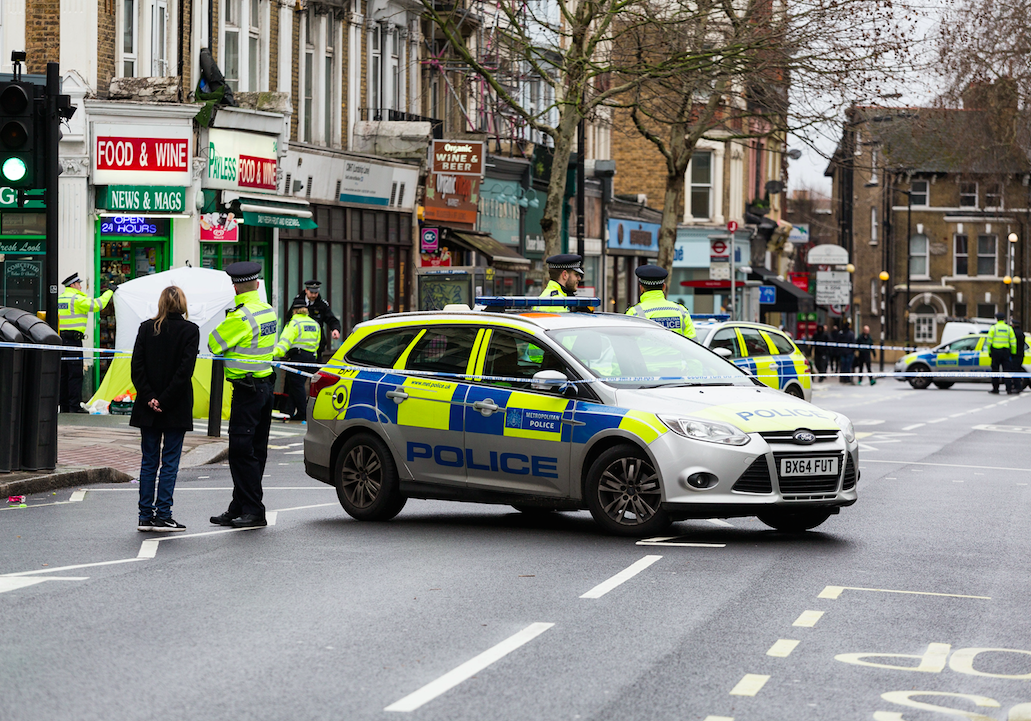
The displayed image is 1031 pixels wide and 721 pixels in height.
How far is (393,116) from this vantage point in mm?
33031

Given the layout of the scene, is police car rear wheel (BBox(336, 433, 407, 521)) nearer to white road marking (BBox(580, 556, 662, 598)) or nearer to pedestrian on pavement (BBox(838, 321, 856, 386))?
white road marking (BBox(580, 556, 662, 598))

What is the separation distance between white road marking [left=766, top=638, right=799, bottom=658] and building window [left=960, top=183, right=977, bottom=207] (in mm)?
79513

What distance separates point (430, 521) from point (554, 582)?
10.6 feet

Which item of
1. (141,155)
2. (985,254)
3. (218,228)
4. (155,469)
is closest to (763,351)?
(218,228)

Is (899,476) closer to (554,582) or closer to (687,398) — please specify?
(687,398)

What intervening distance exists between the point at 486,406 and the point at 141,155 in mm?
15077

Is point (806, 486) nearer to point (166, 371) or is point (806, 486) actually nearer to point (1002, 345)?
point (166, 371)

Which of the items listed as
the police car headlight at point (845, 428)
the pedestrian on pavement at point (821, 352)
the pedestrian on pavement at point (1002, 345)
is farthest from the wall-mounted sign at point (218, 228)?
the pedestrian on pavement at point (821, 352)

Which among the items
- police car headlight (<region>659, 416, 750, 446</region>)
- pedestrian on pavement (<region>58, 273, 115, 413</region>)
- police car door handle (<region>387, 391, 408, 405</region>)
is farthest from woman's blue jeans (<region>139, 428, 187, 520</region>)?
pedestrian on pavement (<region>58, 273, 115, 413</region>)

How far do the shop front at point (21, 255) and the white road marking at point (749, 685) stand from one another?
65.1 feet

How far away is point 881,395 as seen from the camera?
37562 mm

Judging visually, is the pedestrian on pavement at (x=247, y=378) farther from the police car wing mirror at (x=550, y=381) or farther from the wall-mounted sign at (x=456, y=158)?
the wall-mounted sign at (x=456, y=158)

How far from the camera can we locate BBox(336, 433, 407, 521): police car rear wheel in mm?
11961

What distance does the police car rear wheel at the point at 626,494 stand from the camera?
1072cm
